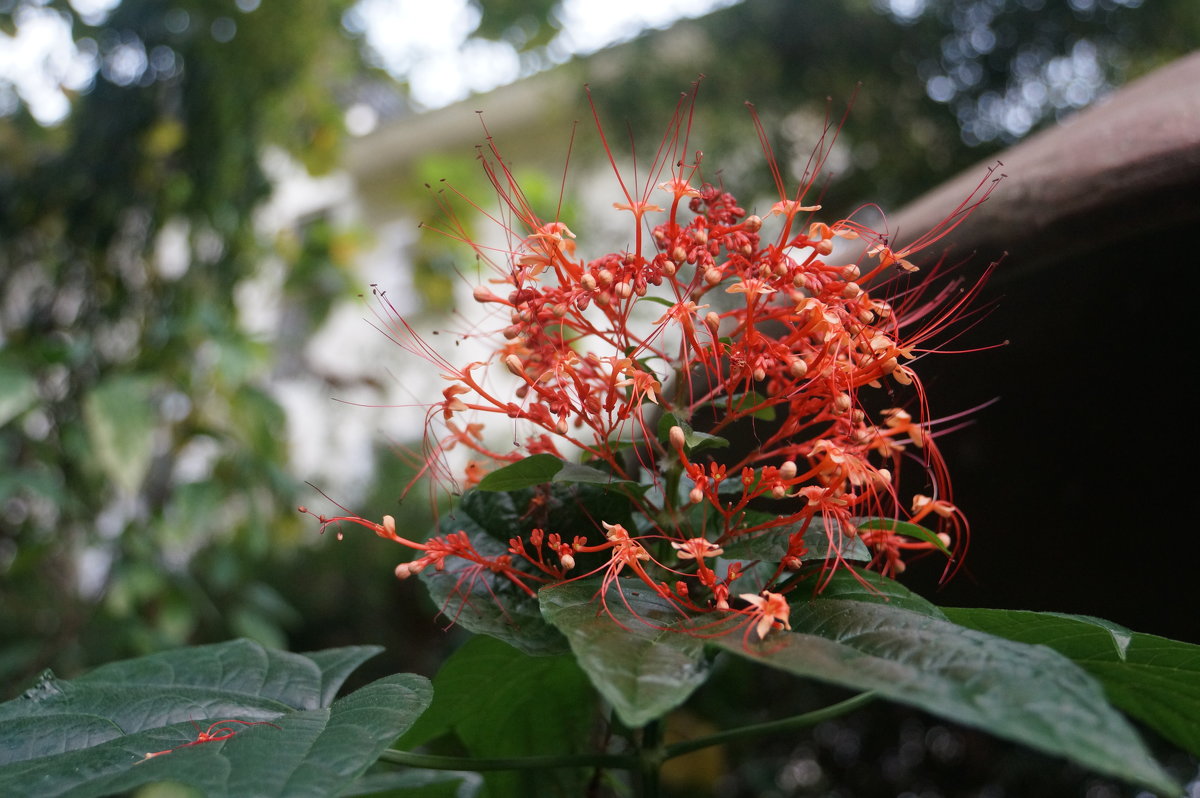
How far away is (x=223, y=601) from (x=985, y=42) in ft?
8.00

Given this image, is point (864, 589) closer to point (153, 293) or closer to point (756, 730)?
point (756, 730)

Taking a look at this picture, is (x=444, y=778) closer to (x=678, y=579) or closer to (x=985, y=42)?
(x=678, y=579)

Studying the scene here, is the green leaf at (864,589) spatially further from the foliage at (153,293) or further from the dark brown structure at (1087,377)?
the foliage at (153,293)

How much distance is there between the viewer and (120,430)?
1.48 meters

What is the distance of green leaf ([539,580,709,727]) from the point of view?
0.33 meters

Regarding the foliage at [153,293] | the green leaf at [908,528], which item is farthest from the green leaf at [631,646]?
the foliage at [153,293]

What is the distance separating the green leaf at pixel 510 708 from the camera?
0.57 metres

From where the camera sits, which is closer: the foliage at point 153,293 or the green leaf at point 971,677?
the green leaf at point 971,677

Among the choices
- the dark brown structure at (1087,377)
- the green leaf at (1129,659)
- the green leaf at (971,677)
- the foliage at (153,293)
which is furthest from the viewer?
the foliage at (153,293)

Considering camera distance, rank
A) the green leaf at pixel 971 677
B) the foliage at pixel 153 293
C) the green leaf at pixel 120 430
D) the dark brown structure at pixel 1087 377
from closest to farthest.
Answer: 1. the green leaf at pixel 971 677
2. the dark brown structure at pixel 1087 377
3. the green leaf at pixel 120 430
4. the foliage at pixel 153 293

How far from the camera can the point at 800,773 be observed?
201 cm

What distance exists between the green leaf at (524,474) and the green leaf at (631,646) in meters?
0.06

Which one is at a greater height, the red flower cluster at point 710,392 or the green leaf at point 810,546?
the red flower cluster at point 710,392

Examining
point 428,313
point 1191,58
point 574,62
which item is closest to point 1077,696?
point 1191,58
